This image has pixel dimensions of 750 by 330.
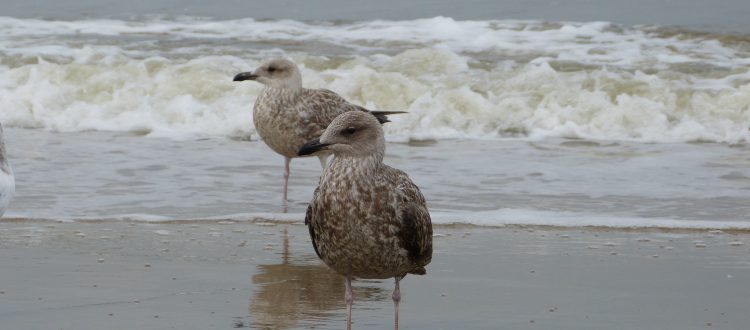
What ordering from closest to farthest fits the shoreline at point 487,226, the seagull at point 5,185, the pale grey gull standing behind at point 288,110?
1. the seagull at point 5,185
2. the shoreline at point 487,226
3. the pale grey gull standing behind at point 288,110

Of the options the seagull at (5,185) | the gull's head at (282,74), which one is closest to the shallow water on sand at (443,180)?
the gull's head at (282,74)

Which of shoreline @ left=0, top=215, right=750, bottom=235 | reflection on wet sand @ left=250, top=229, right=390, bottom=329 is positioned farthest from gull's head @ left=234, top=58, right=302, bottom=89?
reflection on wet sand @ left=250, top=229, right=390, bottom=329

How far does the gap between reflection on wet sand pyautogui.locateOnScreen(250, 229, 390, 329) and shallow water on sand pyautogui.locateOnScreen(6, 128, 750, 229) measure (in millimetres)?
1400

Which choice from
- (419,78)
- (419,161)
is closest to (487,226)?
(419,161)

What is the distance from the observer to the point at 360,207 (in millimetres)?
5074

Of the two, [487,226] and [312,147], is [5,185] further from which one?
[487,226]

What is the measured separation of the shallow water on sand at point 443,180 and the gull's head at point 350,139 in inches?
115

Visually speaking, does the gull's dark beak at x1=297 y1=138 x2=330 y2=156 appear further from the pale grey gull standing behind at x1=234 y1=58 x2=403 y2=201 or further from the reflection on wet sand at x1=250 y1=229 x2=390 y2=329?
the pale grey gull standing behind at x1=234 y1=58 x2=403 y2=201

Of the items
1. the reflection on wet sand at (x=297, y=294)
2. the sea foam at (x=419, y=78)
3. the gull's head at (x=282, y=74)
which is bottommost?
the reflection on wet sand at (x=297, y=294)

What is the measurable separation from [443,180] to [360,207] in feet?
14.7

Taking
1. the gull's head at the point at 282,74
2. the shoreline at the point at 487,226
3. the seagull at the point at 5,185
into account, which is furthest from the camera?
the gull's head at the point at 282,74

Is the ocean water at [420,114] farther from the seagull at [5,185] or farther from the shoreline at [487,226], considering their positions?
the seagull at [5,185]

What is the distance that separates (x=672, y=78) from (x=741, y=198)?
5.48 m

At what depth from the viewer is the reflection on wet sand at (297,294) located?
577 cm
